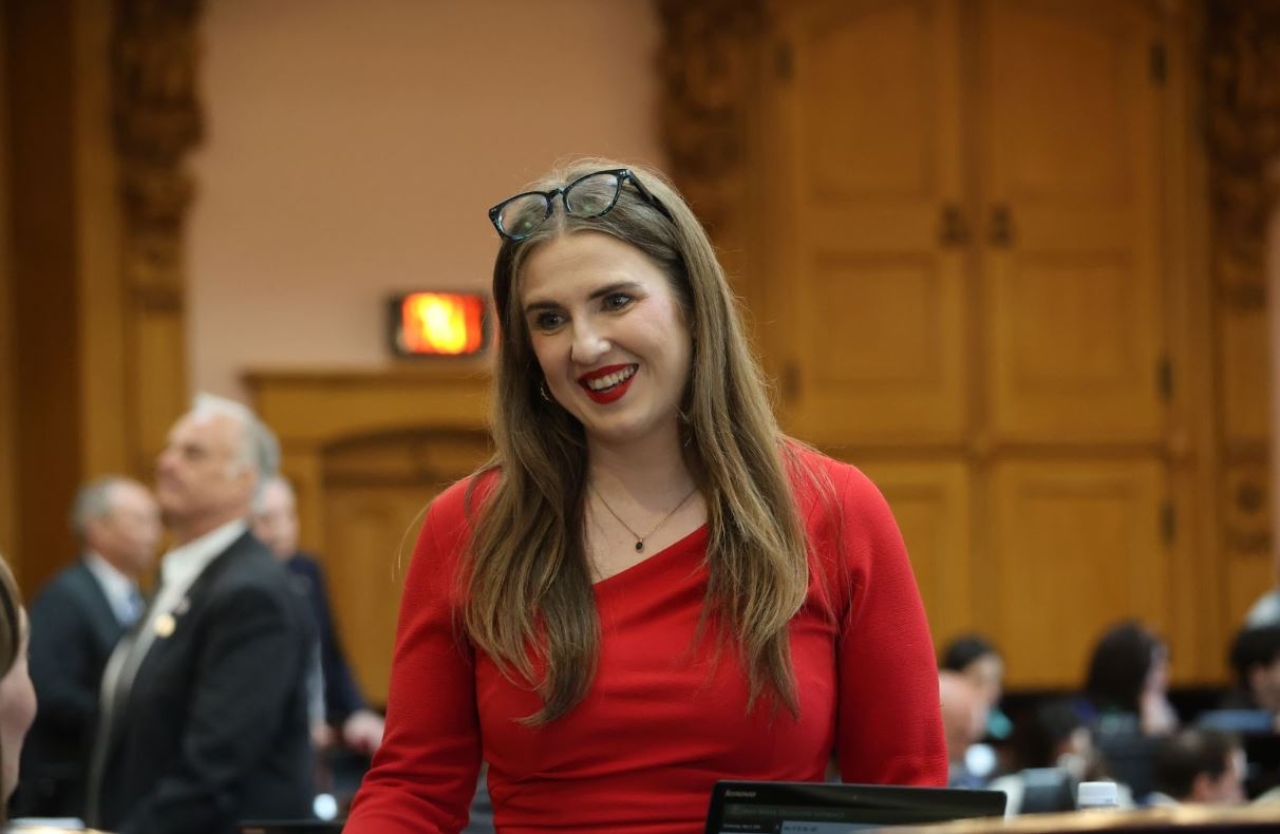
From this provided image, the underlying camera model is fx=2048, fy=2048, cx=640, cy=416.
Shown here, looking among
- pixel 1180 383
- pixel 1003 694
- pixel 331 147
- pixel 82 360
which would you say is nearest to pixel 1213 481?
pixel 1180 383


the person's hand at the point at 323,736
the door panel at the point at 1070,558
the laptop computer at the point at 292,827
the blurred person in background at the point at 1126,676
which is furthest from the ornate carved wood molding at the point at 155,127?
the laptop computer at the point at 292,827

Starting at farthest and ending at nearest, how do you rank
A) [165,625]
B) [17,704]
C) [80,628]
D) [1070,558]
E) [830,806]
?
[1070,558], [80,628], [165,625], [17,704], [830,806]

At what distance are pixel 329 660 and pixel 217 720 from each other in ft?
10.7

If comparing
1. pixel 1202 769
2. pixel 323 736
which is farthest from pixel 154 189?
pixel 1202 769

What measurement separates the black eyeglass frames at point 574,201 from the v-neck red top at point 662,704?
34 cm

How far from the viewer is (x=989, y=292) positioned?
29.7ft

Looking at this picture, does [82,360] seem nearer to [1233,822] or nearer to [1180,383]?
[1180,383]

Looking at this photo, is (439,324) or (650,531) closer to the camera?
(650,531)

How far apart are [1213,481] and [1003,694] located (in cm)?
138

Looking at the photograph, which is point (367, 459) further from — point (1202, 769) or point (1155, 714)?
point (1202, 769)

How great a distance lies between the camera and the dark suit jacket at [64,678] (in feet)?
18.6

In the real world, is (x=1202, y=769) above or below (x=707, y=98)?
below

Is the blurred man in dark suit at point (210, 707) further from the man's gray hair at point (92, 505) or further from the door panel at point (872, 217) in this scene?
the door panel at point (872, 217)

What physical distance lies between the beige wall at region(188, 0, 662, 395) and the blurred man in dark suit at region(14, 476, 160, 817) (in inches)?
67.9
